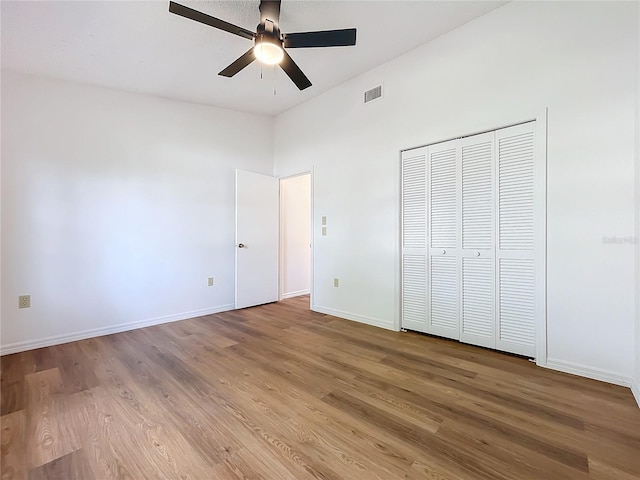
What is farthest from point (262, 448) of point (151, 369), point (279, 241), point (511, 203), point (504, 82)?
point (279, 241)

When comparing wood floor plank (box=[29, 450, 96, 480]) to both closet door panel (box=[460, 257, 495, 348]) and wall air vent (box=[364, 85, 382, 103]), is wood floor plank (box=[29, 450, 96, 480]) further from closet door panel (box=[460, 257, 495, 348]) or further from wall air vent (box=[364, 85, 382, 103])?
wall air vent (box=[364, 85, 382, 103])

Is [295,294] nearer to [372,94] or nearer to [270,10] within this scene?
[372,94]

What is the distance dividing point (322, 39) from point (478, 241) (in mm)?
2139

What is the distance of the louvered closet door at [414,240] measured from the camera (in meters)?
3.11

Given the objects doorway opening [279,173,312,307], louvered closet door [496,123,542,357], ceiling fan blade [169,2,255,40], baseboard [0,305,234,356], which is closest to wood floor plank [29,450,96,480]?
baseboard [0,305,234,356]

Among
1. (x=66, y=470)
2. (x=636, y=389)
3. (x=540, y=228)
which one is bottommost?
(x=66, y=470)

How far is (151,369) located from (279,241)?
274cm

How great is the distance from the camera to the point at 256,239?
450cm

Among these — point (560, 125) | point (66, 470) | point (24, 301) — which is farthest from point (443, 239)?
point (24, 301)

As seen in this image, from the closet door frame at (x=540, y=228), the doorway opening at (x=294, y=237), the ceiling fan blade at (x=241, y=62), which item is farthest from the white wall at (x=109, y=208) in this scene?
the closet door frame at (x=540, y=228)

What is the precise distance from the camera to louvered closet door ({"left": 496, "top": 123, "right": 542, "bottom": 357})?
7.94 ft

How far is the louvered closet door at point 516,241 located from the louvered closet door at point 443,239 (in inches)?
14.6

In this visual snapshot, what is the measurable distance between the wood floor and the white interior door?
5.37 ft

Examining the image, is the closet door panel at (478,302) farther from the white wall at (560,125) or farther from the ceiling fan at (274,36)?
the ceiling fan at (274,36)
